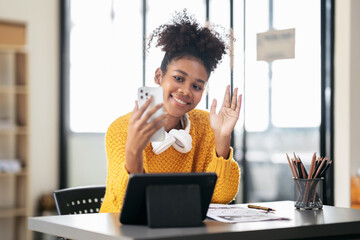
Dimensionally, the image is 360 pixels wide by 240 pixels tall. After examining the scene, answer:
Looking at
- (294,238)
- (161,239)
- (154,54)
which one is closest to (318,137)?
(154,54)

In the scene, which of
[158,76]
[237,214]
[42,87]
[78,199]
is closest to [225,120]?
[158,76]

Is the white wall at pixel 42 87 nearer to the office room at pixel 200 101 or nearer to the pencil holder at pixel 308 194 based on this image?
the office room at pixel 200 101

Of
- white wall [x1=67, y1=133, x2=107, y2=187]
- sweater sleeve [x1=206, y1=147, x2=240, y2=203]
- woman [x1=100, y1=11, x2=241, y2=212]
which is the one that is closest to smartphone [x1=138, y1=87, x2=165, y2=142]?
woman [x1=100, y1=11, x2=241, y2=212]

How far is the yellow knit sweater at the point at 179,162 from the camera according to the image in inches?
82.0

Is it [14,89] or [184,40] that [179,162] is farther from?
[14,89]

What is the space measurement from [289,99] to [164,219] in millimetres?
2548

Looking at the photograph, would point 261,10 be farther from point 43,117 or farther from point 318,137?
point 43,117

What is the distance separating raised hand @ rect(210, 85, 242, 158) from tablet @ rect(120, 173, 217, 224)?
0.57 metres

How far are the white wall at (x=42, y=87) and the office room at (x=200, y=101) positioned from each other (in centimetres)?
1

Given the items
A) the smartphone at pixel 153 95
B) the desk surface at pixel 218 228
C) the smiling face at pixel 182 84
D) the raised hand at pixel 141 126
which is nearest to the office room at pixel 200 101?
the desk surface at pixel 218 228

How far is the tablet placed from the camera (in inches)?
61.3

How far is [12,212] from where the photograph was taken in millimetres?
5102

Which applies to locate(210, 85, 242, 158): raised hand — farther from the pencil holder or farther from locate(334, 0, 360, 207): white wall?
locate(334, 0, 360, 207): white wall

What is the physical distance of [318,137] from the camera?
372 centimetres
